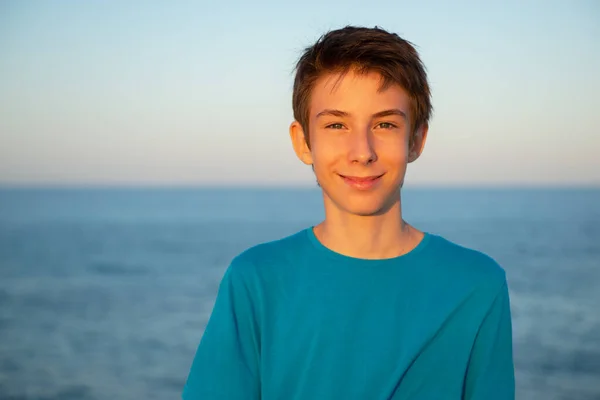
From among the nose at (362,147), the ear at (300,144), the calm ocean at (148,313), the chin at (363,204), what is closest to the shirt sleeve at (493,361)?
the chin at (363,204)

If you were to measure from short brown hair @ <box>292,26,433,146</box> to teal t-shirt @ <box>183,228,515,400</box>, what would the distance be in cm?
49

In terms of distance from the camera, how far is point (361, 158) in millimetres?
2266

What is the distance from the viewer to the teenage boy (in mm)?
2254

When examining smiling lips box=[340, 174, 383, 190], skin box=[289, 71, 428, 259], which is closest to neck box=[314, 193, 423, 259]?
skin box=[289, 71, 428, 259]

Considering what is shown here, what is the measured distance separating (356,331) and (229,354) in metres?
0.39

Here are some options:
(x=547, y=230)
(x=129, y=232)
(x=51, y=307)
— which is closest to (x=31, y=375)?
(x=51, y=307)

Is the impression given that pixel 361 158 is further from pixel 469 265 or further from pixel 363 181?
pixel 469 265

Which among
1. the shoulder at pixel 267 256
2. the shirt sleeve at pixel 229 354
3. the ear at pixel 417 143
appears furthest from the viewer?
the ear at pixel 417 143

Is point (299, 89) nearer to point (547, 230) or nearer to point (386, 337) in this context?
point (386, 337)

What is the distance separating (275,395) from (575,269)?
18540 mm

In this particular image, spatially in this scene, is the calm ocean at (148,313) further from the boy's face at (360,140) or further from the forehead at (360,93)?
the forehead at (360,93)

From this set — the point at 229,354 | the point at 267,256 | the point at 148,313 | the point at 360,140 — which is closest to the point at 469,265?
the point at 360,140

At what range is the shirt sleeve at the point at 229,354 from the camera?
7.30 ft

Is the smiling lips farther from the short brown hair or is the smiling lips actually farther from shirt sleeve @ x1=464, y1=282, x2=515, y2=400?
shirt sleeve @ x1=464, y1=282, x2=515, y2=400
